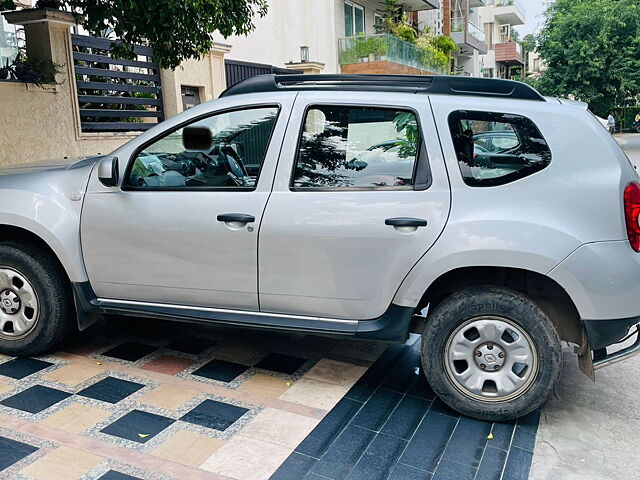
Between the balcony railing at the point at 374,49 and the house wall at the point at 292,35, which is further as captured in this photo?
the balcony railing at the point at 374,49

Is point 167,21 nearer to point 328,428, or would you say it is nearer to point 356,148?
point 356,148

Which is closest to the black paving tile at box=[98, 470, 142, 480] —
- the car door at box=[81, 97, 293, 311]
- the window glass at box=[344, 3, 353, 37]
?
the car door at box=[81, 97, 293, 311]

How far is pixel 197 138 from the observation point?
3861mm

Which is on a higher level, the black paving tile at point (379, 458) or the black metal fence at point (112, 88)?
the black metal fence at point (112, 88)

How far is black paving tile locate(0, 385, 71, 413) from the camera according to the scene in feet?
11.7

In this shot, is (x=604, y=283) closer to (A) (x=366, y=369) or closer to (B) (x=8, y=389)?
(A) (x=366, y=369)

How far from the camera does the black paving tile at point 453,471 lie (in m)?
2.94

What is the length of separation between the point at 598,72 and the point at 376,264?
3109cm

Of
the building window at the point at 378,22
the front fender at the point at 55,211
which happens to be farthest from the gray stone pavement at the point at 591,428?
the building window at the point at 378,22

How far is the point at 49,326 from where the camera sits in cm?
409

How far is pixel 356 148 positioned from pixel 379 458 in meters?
1.71

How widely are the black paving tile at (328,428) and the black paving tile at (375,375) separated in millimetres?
103

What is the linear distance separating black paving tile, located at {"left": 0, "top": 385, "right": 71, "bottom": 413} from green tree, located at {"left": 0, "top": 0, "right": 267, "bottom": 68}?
3.63 meters

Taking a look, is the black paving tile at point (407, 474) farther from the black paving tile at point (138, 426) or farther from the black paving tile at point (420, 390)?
the black paving tile at point (138, 426)
